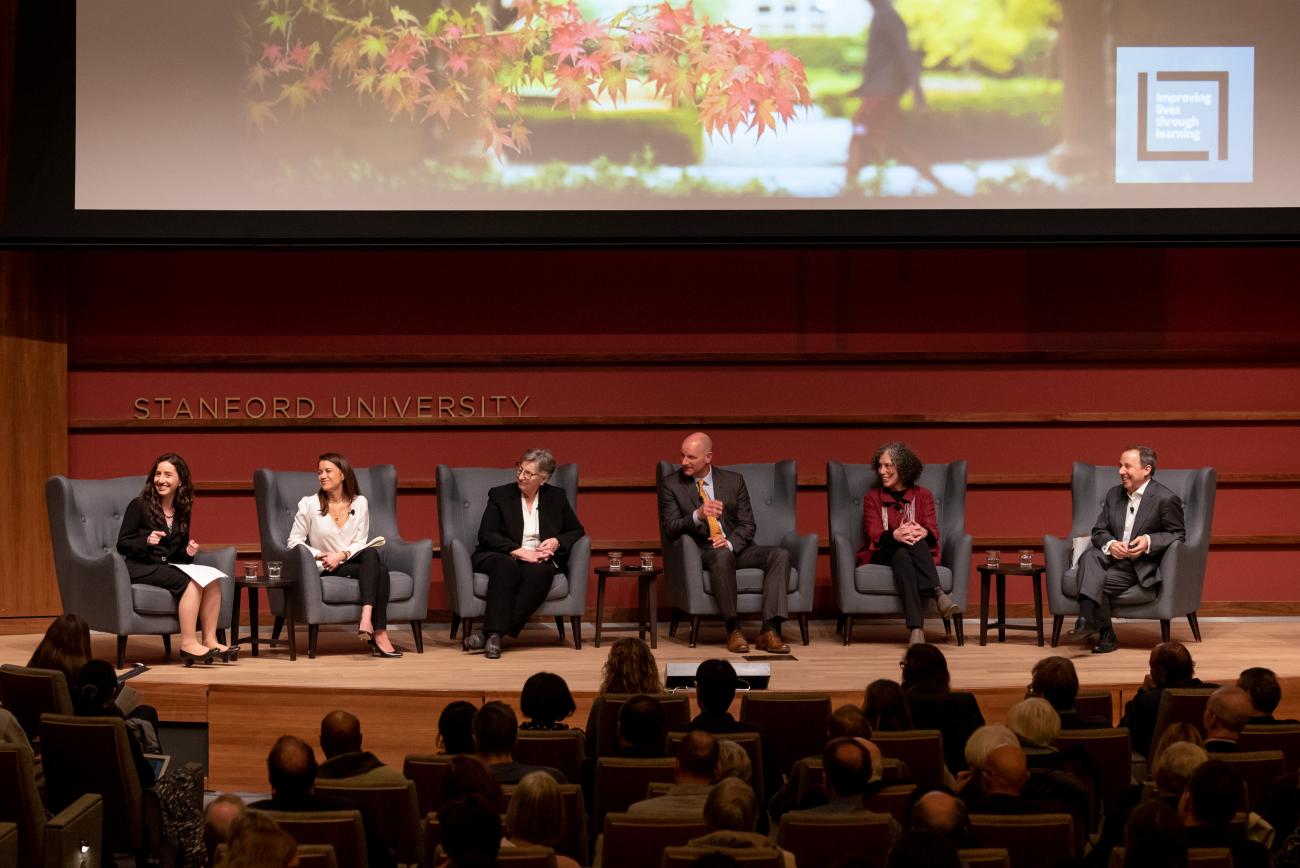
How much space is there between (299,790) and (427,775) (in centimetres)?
48

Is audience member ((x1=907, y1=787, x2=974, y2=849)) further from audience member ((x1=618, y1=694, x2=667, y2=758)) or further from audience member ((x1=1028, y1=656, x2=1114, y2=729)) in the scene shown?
audience member ((x1=1028, y1=656, x2=1114, y2=729))

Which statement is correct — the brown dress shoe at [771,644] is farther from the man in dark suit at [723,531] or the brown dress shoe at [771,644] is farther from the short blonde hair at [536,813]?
the short blonde hair at [536,813]

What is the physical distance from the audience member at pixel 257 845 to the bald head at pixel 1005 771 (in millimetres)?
1506

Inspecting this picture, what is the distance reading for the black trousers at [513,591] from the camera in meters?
6.86

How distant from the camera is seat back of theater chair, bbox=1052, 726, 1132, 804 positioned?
409 cm

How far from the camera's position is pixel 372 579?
6.79m

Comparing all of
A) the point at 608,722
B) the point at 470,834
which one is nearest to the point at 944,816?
the point at 470,834

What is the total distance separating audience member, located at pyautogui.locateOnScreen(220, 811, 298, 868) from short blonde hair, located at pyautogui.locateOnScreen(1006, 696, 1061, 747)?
1960 millimetres

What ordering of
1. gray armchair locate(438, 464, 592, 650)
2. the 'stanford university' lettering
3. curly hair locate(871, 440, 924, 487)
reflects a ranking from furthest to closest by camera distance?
the 'stanford university' lettering
curly hair locate(871, 440, 924, 487)
gray armchair locate(438, 464, 592, 650)

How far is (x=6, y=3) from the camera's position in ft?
24.1

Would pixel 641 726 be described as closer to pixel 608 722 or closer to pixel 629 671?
pixel 608 722

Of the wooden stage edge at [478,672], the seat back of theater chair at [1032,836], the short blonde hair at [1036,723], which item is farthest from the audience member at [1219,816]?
the wooden stage edge at [478,672]

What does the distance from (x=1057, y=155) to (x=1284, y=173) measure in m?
1.07

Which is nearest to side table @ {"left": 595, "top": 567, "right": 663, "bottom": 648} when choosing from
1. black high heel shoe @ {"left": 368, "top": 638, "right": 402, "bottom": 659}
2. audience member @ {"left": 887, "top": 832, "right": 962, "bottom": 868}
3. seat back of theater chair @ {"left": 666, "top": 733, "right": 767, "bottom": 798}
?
black high heel shoe @ {"left": 368, "top": 638, "right": 402, "bottom": 659}
